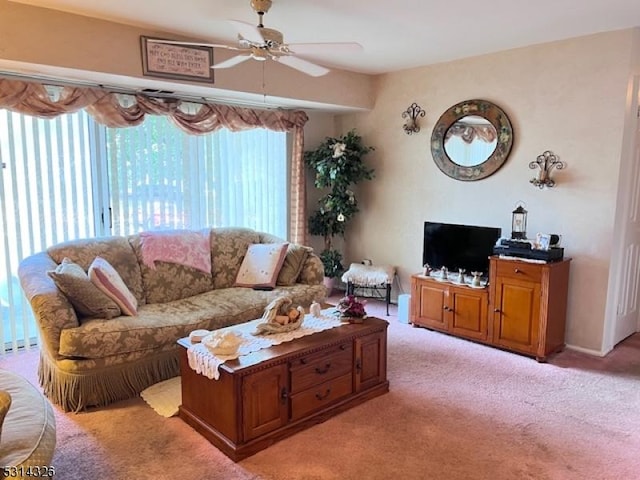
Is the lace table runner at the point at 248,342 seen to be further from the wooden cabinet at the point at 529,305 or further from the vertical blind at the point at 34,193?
the vertical blind at the point at 34,193

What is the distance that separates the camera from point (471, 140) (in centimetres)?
450

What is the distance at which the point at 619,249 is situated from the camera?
152 inches

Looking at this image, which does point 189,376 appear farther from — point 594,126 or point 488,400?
point 594,126

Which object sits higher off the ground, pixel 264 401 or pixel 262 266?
Result: pixel 262 266

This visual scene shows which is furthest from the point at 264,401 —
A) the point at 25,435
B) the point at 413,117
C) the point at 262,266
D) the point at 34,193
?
the point at 413,117

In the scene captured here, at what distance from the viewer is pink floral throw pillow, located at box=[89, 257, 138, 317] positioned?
3211mm

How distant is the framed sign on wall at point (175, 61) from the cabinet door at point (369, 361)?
2.40 metres

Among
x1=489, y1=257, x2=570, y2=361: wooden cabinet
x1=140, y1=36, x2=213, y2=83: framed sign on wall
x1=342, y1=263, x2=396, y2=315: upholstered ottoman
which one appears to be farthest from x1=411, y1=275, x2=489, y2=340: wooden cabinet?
x1=140, y1=36, x2=213, y2=83: framed sign on wall

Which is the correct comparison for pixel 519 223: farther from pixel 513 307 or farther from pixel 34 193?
pixel 34 193

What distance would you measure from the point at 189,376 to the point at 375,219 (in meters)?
3.21

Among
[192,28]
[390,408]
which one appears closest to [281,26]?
[192,28]

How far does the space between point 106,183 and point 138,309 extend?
49.3 inches

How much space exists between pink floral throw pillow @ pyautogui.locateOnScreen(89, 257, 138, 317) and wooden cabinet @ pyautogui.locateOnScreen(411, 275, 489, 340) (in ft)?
8.22

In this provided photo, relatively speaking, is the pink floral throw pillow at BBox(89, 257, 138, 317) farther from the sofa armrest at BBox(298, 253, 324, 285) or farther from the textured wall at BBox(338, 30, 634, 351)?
the textured wall at BBox(338, 30, 634, 351)
